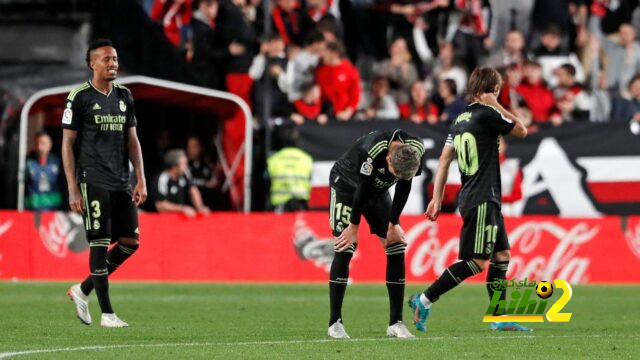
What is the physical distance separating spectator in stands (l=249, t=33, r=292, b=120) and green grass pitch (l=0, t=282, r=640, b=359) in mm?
4195

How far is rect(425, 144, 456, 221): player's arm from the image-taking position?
36.9ft

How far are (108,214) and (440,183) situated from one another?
8.98ft

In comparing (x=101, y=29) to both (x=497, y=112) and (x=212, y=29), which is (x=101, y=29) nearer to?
(x=212, y=29)

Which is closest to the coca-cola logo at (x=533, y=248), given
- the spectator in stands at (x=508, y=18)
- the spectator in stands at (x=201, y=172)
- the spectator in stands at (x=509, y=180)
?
the spectator in stands at (x=509, y=180)

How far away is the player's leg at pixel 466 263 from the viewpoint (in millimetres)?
11266

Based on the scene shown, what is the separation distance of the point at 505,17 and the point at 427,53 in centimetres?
162

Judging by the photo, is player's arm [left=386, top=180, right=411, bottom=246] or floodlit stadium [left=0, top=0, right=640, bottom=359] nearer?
player's arm [left=386, top=180, right=411, bottom=246]

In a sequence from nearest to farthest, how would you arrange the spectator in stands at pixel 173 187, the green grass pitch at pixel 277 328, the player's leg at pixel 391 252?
the green grass pitch at pixel 277 328
the player's leg at pixel 391 252
the spectator in stands at pixel 173 187

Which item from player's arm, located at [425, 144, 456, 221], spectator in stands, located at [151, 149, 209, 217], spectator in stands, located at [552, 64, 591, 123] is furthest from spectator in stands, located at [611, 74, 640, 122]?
player's arm, located at [425, 144, 456, 221]

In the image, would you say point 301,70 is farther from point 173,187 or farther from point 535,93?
point 535,93

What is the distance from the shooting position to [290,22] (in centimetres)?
2278

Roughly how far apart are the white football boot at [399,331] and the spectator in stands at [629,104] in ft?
38.6

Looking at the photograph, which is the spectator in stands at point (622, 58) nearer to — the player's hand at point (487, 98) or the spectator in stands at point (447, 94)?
the spectator in stands at point (447, 94)

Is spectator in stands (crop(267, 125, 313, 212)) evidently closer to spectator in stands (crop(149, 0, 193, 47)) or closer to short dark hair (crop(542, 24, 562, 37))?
spectator in stands (crop(149, 0, 193, 47))
